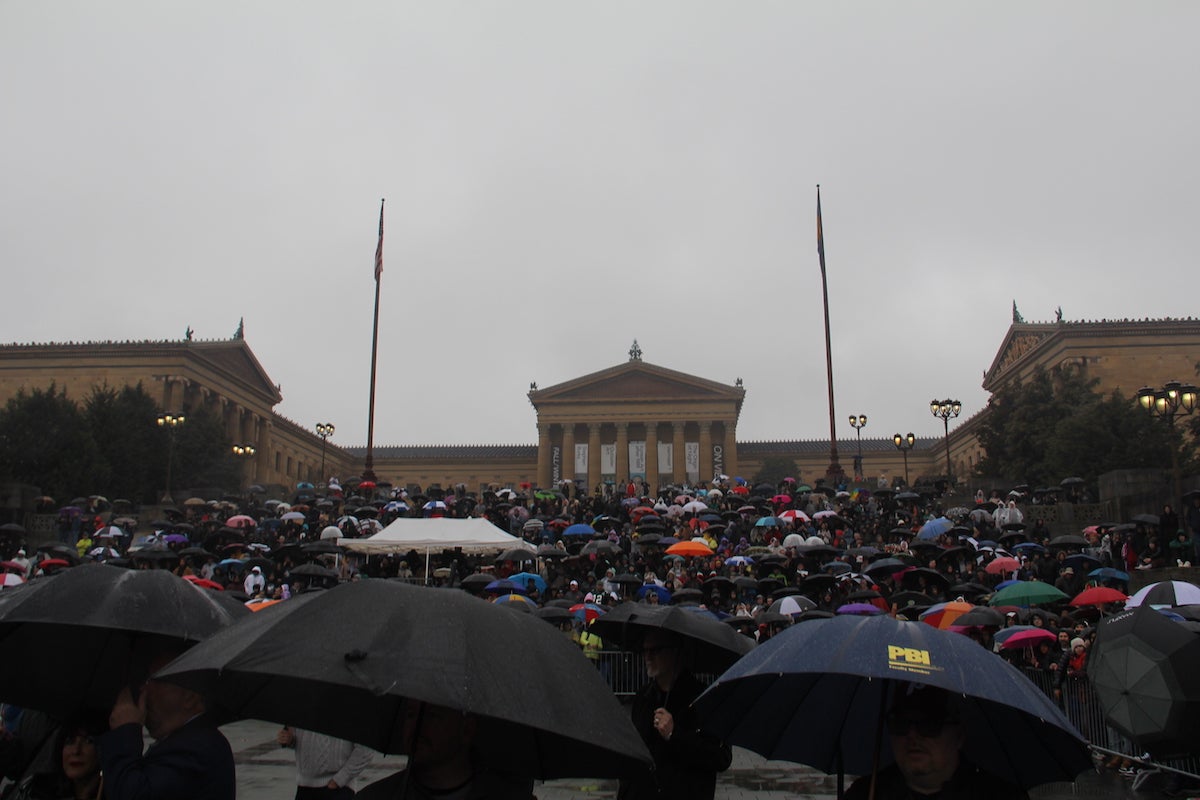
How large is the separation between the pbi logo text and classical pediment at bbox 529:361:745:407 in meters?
68.7

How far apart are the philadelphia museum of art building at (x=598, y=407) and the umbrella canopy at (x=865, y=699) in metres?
55.6

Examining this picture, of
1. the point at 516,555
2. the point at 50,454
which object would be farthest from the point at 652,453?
the point at 516,555

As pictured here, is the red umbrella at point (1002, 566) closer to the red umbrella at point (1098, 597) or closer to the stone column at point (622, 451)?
the red umbrella at point (1098, 597)

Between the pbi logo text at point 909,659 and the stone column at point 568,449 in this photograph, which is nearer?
the pbi logo text at point 909,659

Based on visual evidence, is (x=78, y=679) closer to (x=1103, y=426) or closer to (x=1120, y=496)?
(x=1120, y=496)

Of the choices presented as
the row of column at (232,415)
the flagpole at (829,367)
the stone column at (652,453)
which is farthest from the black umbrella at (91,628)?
the stone column at (652,453)

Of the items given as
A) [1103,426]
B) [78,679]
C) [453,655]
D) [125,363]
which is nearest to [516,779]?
[453,655]

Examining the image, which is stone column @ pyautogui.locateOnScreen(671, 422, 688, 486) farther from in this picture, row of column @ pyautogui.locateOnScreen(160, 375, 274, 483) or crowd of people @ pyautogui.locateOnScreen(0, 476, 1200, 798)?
crowd of people @ pyautogui.locateOnScreen(0, 476, 1200, 798)

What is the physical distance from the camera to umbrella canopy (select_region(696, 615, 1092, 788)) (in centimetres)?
326

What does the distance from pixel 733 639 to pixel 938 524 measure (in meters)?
18.2

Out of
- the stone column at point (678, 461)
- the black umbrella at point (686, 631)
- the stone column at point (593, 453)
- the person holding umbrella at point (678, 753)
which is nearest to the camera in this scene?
the person holding umbrella at point (678, 753)

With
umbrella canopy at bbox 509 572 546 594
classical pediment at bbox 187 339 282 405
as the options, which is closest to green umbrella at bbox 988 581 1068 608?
umbrella canopy at bbox 509 572 546 594

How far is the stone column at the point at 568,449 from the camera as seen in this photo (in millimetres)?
71375

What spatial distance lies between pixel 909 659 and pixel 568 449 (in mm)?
68992
